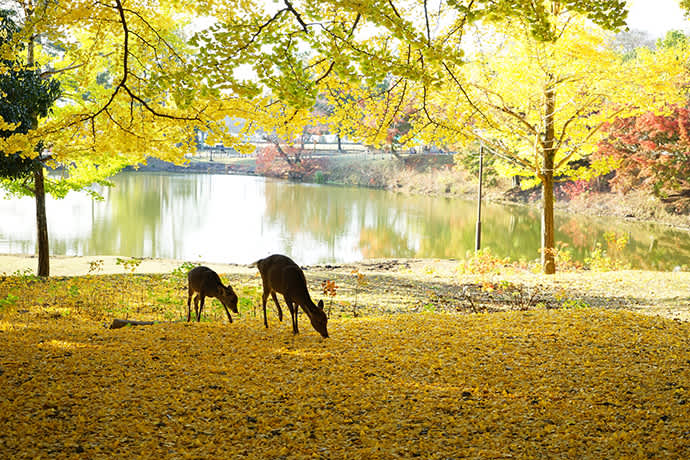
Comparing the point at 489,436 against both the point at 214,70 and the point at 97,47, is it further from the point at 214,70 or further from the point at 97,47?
the point at 97,47

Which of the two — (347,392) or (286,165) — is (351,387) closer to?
(347,392)

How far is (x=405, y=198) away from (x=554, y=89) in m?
29.5

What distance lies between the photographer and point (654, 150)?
2377 centimetres

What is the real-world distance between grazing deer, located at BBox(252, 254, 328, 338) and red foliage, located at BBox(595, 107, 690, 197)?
69.9 feet

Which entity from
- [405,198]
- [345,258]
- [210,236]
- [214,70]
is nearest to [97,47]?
[214,70]

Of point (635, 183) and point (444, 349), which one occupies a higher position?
point (635, 183)

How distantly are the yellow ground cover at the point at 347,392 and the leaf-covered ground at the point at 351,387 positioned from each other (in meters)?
0.01

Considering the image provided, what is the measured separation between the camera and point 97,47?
6746mm

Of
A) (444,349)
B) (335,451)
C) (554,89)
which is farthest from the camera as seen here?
(554,89)

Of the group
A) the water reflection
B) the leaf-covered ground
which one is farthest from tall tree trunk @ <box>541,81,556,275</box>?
the leaf-covered ground

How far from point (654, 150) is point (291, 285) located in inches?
932

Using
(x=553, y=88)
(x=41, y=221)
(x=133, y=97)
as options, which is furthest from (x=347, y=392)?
(x=41, y=221)

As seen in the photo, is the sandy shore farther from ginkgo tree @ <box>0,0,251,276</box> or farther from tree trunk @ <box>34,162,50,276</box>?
ginkgo tree @ <box>0,0,251,276</box>

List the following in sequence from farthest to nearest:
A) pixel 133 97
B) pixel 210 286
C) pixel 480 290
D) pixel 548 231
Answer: pixel 548 231, pixel 480 290, pixel 210 286, pixel 133 97
